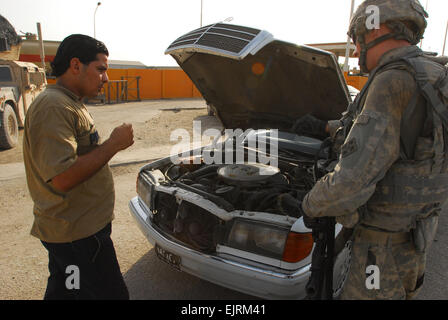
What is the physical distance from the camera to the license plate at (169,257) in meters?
2.48

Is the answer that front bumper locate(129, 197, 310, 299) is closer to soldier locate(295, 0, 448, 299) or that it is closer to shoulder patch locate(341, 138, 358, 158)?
soldier locate(295, 0, 448, 299)

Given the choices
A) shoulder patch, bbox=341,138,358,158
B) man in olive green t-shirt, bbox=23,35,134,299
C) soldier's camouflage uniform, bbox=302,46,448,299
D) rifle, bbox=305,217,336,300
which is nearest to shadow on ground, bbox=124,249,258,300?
man in olive green t-shirt, bbox=23,35,134,299

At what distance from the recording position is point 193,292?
277 cm

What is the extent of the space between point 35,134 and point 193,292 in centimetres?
189

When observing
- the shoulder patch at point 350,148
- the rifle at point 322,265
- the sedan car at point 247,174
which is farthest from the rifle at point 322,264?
the shoulder patch at point 350,148

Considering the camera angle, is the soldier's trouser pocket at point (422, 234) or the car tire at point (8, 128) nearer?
the soldier's trouser pocket at point (422, 234)

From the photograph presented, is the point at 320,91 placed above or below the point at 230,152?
above

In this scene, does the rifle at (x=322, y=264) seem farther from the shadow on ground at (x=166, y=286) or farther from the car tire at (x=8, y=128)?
the car tire at (x=8, y=128)

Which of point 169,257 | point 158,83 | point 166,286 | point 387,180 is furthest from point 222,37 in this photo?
point 158,83

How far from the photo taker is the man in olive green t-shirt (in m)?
1.60

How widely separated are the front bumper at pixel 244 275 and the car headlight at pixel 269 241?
11 centimetres

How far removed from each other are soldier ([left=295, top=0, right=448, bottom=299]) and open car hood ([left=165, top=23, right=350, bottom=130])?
1.03 meters
